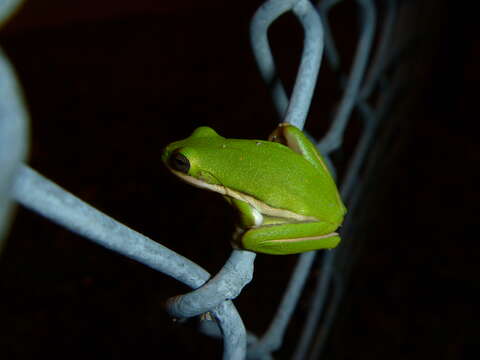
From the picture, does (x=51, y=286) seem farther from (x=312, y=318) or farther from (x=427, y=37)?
(x=427, y=37)

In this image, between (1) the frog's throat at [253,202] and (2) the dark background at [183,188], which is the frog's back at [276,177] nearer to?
(1) the frog's throat at [253,202]

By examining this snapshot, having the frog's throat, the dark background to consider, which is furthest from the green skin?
the dark background

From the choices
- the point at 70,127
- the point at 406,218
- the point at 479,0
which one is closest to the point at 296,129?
the point at 479,0

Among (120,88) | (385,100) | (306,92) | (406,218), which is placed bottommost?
(406,218)

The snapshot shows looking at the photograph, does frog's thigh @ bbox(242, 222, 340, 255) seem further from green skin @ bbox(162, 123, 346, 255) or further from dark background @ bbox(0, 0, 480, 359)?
dark background @ bbox(0, 0, 480, 359)

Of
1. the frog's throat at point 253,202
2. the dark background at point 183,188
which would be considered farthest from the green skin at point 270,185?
the dark background at point 183,188

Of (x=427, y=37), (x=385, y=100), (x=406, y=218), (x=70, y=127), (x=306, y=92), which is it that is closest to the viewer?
(x=306, y=92)

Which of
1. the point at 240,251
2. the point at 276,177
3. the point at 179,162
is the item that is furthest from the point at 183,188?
the point at 240,251
